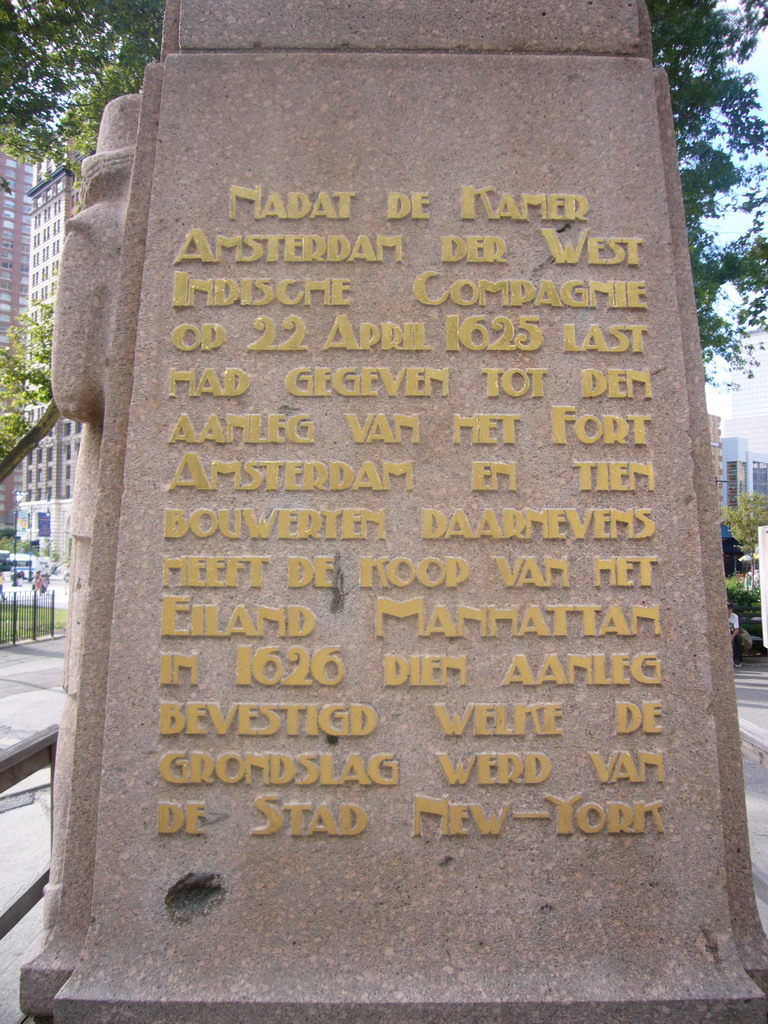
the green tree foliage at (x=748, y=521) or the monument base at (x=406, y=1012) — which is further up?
the green tree foliage at (x=748, y=521)

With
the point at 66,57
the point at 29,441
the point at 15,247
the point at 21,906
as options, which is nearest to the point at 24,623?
the point at 29,441

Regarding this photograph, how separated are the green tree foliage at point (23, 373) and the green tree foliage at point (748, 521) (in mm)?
24805

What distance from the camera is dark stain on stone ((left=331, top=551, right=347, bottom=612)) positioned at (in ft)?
8.66

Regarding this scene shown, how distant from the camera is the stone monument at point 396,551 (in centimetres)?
239

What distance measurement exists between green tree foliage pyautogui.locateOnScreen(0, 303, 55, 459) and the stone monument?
46.9 feet

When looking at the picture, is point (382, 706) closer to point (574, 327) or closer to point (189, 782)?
point (189, 782)

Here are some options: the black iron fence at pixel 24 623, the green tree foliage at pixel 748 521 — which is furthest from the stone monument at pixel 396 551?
the green tree foliage at pixel 748 521

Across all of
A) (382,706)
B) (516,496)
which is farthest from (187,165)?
(382,706)

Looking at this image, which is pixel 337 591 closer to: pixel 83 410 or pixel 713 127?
pixel 83 410

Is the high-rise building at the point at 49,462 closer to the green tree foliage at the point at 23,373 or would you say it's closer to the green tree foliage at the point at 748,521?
the green tree foliage at the point at 23,373

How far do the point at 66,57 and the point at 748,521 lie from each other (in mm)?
28087

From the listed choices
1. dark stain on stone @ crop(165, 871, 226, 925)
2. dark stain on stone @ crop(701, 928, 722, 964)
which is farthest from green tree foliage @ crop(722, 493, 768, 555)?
dark stain on stone @ crop(165, 871, 226, 925)

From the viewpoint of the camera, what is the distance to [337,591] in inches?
104

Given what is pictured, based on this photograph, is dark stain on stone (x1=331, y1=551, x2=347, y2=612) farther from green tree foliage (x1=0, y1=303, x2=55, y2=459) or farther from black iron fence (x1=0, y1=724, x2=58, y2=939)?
green tree foliage (x1=0, y1=303, x2=55, y2=459)
